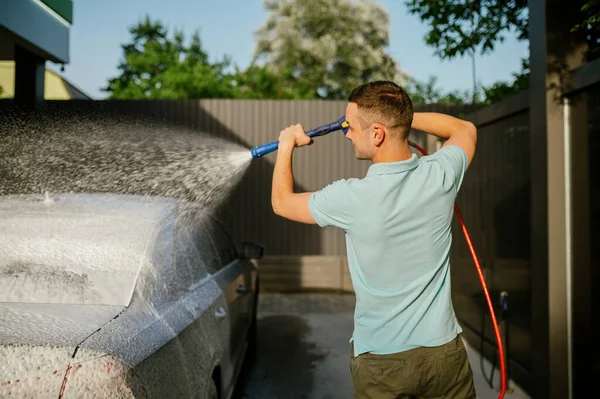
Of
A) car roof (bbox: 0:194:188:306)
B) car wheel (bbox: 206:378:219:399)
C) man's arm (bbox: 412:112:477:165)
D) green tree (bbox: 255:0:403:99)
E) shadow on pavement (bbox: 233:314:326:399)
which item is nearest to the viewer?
man's arm (bbox: 412:112:477:165)

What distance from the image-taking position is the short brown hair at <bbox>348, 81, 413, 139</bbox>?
1.83 metres

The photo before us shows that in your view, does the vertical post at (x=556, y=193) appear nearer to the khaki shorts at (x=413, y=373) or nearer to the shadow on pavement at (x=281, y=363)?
the shadow on pavement at (x=281, y=363)

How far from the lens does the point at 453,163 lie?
1.95 m

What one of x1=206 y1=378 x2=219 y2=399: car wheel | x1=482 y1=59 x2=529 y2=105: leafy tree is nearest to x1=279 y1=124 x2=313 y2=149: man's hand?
x1=206 y1=378 x2=219 y2=399: car wheel

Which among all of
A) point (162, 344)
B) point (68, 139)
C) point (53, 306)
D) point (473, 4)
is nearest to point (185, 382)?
point (162, 344)

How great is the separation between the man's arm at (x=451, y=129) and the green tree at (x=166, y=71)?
78.3 feet

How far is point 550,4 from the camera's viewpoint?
3703 mm

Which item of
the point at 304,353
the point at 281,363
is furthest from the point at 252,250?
the point at 304,353

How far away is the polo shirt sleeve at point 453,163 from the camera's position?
1.90m

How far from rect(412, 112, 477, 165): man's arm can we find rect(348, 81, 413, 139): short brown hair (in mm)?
→ 380

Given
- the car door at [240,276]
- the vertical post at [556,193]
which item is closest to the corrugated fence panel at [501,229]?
the vertical post at [556,193]

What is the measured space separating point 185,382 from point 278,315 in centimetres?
503

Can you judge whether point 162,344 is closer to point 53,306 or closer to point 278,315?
point 53,306

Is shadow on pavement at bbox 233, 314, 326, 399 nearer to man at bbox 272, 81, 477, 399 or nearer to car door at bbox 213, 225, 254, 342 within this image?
car door at bbox 213, 225, 254, 342
